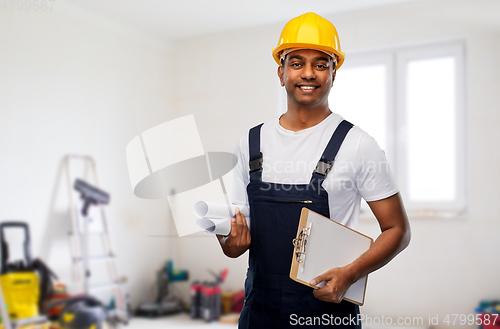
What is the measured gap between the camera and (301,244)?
3.15 ft

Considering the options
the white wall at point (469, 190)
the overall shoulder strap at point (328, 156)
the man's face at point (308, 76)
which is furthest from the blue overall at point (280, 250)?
the white wall at point (469, 190)

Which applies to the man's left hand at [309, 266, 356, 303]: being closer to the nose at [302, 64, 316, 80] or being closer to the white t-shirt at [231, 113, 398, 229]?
the white t-shirt at [231, 113, 398, 229]

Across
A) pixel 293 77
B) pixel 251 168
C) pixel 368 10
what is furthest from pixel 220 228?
pixel 368 10

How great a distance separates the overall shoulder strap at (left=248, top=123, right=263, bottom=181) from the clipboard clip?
0.67 feet

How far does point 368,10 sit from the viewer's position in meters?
3.47

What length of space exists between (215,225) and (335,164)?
317 mm

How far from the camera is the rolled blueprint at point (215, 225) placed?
3.13 ft

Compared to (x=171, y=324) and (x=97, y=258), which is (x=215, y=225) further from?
(x=171, y=324)

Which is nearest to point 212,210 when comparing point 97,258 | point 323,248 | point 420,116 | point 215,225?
point 215,225

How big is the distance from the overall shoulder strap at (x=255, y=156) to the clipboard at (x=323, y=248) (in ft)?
0.68

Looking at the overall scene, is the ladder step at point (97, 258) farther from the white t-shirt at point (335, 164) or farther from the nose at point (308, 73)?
the nose at point (308, 73)

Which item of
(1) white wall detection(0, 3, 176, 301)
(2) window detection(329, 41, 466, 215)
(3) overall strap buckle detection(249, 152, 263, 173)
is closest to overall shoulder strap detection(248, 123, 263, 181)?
(3) overall strap buckle detection(249, 152, 263, 173)

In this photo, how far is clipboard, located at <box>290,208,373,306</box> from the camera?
96 centimetres

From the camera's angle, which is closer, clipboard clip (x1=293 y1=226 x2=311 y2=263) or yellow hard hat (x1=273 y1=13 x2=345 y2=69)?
clipboard clip (x1=293 y1=226 x2=311 y2=263)
